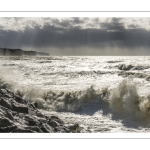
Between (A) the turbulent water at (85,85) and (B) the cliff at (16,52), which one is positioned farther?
(B) the cliff at (16,52)

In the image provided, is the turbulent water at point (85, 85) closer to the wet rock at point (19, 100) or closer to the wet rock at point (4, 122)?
the wet rock at point (19, 100)

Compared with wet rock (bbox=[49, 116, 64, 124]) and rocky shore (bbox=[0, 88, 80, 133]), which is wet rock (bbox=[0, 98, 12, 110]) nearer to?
rocky shore (bbox=[0, 88, 80, 133])

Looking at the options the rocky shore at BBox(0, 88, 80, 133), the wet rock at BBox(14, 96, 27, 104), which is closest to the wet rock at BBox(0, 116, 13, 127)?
the rocky shore at BBox(0, 88, 80, 133)

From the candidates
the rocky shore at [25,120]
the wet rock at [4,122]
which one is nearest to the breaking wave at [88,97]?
the rocky shore at [25,120]

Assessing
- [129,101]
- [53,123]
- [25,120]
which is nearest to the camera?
[25,120]

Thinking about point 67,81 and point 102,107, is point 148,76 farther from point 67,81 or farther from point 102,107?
point 67,81

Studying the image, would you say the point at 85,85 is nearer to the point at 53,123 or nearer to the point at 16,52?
the point at 53,123

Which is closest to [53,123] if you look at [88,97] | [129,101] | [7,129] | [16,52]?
[7,129]
